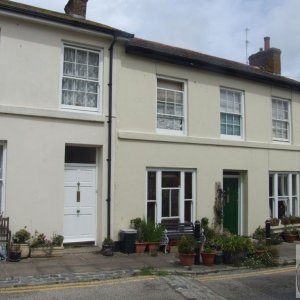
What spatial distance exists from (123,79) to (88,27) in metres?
1.85

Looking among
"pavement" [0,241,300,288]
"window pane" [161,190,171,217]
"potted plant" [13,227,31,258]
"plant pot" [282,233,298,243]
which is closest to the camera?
"pavement" [0,241,300,288]

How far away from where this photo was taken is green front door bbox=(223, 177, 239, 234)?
50.5 feet

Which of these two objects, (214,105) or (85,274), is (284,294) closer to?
(85,274)

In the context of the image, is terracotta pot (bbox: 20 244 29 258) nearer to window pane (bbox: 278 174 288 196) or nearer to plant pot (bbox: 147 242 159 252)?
plant pot (bbox: 147 242 159 252)

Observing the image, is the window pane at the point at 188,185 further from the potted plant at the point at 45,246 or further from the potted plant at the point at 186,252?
the potted plant at the point at 45,246

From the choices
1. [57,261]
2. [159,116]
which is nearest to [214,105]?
[159,116]

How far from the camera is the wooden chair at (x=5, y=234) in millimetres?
10109

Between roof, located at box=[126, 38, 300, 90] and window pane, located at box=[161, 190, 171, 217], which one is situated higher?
roof, located at box=[126, 38, 300, 90]

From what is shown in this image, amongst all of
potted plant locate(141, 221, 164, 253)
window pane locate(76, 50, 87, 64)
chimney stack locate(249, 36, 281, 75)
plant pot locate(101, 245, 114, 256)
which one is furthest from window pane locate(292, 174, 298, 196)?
window pane locate(76, 50, 87, 64)

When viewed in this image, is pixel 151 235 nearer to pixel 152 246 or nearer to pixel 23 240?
pixel 152 246

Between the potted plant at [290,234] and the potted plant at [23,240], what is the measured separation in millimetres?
9687

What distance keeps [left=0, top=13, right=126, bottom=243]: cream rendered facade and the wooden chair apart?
13.7 inches

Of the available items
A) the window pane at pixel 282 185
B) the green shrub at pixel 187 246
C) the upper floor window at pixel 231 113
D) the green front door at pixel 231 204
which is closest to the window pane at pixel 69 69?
the green shrub at pixel 187 246

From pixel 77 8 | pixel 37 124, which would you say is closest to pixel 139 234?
pixel 37 124
